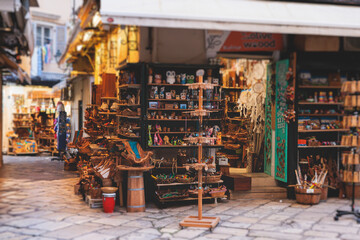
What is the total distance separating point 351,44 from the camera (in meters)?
8.58

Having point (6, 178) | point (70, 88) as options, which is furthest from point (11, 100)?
point (6, 178)

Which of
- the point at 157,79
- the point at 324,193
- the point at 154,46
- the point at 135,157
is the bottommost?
the point at 324,193

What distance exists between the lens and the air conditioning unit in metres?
8.55

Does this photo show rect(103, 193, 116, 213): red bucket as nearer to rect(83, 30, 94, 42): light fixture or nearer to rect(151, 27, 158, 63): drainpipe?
rect(151, 27, 158, 63): drainpipe

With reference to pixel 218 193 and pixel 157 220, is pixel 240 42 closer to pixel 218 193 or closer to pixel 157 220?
pixel 218 193

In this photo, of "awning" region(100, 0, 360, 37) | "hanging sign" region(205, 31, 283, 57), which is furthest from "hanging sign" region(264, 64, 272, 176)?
"awning" region(100, 0, 360, 37)

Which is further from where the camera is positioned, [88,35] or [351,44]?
[88,35]

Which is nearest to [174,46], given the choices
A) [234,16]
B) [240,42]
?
[240,42]

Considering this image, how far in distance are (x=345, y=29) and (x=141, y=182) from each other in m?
4.44

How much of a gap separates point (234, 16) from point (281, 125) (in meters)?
3.03

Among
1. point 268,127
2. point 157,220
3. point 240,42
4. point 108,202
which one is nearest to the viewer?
point 157,220

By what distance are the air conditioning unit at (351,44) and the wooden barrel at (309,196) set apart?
3.08 metres

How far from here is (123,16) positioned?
20.0ft

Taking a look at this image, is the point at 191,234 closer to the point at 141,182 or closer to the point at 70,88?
the point at 141,182
